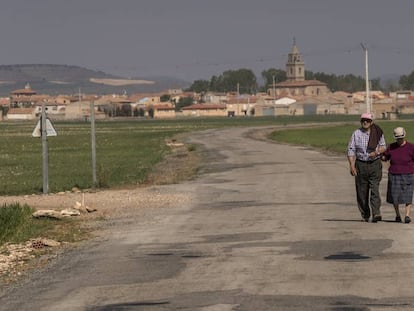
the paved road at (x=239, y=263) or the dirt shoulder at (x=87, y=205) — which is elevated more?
the paved road at (x=239, y=263)

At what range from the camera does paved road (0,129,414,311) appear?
1077 centimetres

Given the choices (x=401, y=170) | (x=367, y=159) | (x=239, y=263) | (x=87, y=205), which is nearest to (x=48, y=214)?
(x=87, y=205)

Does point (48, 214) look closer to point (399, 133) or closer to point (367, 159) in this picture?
Result: point (367, 159)

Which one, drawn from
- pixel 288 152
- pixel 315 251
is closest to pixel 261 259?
pixel 315 251

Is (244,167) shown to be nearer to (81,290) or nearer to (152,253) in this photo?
(152,253)

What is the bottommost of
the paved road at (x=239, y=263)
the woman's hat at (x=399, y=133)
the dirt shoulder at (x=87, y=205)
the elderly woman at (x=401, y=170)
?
the dirt shoulder at (x=87, y=205)

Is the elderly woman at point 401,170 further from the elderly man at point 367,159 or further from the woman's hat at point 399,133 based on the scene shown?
the elderly man at point 367,159

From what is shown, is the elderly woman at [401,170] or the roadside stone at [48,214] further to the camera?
the roadside stone at [48,214]

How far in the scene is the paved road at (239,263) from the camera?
35.3 feet

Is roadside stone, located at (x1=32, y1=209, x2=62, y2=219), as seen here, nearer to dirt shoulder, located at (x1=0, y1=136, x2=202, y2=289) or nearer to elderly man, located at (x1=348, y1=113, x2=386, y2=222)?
dirt shoulder, located at (x1=0, y1=136, x2=202, y2=289)

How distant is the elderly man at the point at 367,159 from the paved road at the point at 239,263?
1.49ft

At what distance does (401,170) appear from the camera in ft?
59.1

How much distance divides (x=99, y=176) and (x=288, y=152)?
1759 centimetres

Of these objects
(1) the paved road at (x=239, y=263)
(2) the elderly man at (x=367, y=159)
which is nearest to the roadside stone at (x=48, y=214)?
(1) the paved road at (x=239, y=263)
